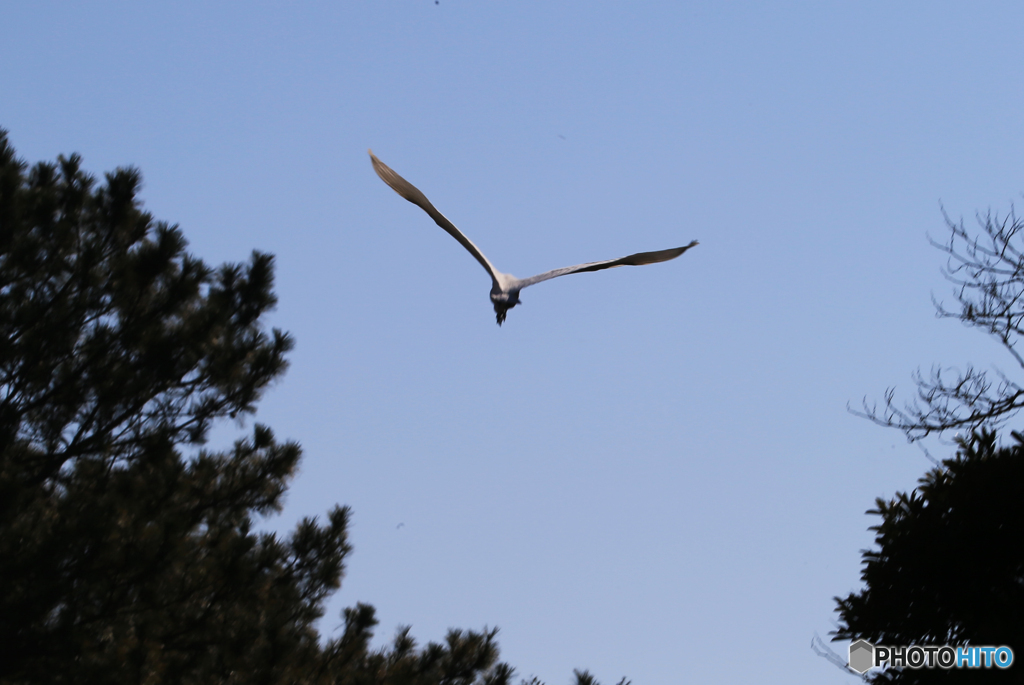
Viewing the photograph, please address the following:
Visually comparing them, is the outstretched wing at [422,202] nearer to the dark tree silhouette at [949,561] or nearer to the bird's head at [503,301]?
the bird's head at [503,301]

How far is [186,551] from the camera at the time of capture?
8.80 m

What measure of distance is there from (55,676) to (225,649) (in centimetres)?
141

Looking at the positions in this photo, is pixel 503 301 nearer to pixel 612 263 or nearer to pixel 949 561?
pixel 612 263

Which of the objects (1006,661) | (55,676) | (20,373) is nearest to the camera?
(1006,661)

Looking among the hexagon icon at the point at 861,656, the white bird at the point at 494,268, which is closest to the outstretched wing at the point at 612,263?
the white bird at the point at 494,268

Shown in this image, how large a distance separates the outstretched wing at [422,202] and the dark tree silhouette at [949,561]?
3562 mm

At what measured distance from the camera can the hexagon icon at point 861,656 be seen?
699 centimetres

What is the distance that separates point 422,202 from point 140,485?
12.9 ft

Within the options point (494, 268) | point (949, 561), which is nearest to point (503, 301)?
point (494, 268)

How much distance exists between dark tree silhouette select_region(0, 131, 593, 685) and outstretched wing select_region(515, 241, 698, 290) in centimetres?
403

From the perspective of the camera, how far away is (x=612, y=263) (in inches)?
280

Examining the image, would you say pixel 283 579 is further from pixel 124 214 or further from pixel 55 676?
pixel 124 214

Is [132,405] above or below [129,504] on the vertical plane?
above

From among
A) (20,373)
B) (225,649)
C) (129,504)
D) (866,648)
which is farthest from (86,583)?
(866,648)
